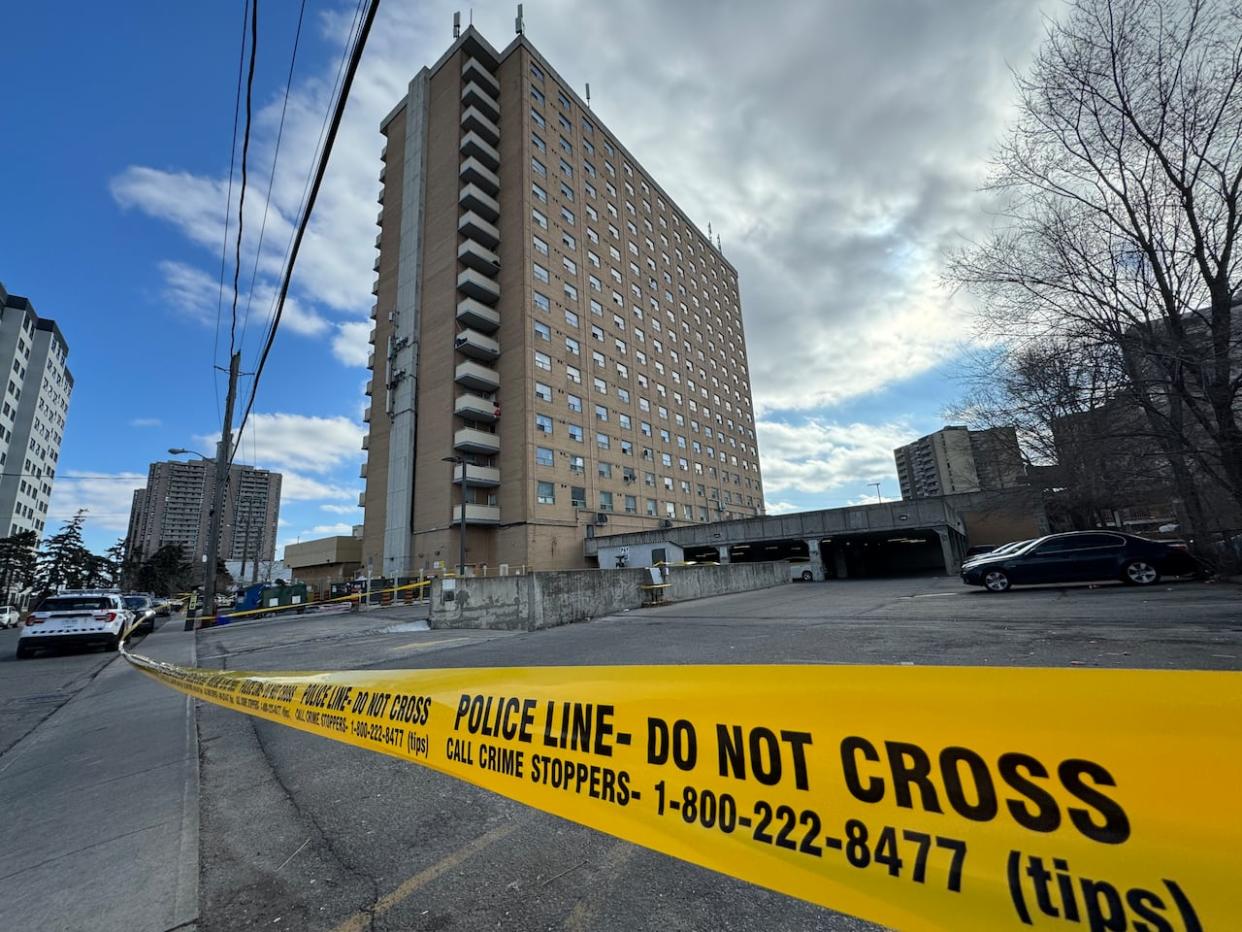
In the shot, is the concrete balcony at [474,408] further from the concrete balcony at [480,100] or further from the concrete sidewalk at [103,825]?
the concrete sidewalk at [103,825]

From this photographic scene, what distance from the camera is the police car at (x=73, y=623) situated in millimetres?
11734

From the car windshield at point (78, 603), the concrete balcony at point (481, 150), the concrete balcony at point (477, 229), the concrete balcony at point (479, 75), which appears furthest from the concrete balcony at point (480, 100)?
the car windshield at point (78, 603)

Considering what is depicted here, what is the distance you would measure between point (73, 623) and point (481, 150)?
40369 millimetres

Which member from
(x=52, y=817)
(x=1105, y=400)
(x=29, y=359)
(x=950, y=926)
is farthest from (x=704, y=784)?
(x=29, y=359)

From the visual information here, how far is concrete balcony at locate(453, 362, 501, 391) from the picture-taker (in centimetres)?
3569

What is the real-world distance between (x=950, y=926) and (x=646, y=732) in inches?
33.6

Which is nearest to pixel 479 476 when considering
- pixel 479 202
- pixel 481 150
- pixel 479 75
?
pixel 479 202

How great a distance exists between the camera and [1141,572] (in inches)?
503

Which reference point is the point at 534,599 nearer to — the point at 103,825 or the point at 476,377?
the point at 103,825

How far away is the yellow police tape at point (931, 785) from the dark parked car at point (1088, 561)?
15.9 meters

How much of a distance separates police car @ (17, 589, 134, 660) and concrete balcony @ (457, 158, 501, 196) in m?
37.1

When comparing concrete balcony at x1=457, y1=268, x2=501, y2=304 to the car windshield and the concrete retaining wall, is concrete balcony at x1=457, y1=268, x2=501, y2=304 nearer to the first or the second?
the concrete retaining wall

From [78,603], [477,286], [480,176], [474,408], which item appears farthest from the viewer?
[480,176]

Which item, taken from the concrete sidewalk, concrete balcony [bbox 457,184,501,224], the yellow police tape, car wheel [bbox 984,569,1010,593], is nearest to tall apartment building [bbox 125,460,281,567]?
concrete balcony [bbox 457,184,501,224]
